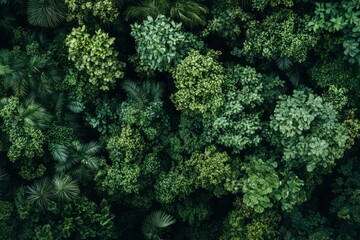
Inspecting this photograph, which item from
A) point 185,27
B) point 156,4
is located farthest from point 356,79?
point 156,4

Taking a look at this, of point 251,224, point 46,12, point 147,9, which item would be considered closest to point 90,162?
point 46,12

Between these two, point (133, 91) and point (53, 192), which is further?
point (133, 91)

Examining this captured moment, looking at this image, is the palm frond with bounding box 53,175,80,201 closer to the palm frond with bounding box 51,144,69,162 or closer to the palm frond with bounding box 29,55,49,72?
the palm frond with bounding box 51,144,69,162

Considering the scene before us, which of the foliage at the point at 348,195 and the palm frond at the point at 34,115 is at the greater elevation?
the foliage at the point at 348,195

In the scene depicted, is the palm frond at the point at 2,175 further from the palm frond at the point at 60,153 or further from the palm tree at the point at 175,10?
the palm tree at the point at 175,10

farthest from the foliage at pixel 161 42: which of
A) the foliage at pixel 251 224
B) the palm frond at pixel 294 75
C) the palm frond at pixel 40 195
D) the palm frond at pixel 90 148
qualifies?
the foliage at pixel 251 224

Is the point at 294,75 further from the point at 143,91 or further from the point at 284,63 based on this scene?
the point at 143,91
